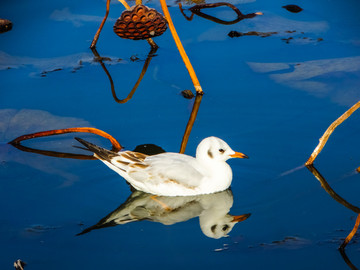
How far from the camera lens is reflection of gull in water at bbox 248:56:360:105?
696 centimetres

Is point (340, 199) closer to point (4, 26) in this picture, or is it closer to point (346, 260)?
point (346, 260)

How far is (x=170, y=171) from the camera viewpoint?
5.52m

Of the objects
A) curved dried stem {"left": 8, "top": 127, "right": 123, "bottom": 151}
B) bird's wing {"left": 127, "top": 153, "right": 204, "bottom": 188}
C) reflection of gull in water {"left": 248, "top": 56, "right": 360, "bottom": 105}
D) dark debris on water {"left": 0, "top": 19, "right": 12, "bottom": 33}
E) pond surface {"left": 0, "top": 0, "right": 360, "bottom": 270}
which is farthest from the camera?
dark debris on water {"left": 0, "top": 19, "right": 12, "bottom": 33}

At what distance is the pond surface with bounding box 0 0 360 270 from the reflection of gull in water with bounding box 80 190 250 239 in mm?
20

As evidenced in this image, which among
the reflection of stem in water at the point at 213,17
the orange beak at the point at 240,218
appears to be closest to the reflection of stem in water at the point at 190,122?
the orange beak at the point at 240,218

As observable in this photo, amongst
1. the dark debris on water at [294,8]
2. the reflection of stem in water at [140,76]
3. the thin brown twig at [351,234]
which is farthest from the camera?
the dark debris on water at [294,8]

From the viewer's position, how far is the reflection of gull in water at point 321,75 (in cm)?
696

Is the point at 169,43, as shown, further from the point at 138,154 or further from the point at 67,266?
the point at 67,266

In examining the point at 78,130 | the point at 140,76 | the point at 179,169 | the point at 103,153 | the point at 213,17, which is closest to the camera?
the point at 179,169

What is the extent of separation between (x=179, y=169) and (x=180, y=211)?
364 mm

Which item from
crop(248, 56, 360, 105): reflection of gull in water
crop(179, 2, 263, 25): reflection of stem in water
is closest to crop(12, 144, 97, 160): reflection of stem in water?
crop(248, 56, 360, 105): reflection of gull in water

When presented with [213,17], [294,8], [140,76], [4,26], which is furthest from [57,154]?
[294,8]

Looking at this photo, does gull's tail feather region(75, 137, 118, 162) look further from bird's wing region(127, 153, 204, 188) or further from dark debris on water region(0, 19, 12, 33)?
dark debris on water region(0, 19, 12, 33)

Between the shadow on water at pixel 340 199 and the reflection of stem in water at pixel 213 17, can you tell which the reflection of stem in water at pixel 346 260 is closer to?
the shadow on water at pixel 340 199
